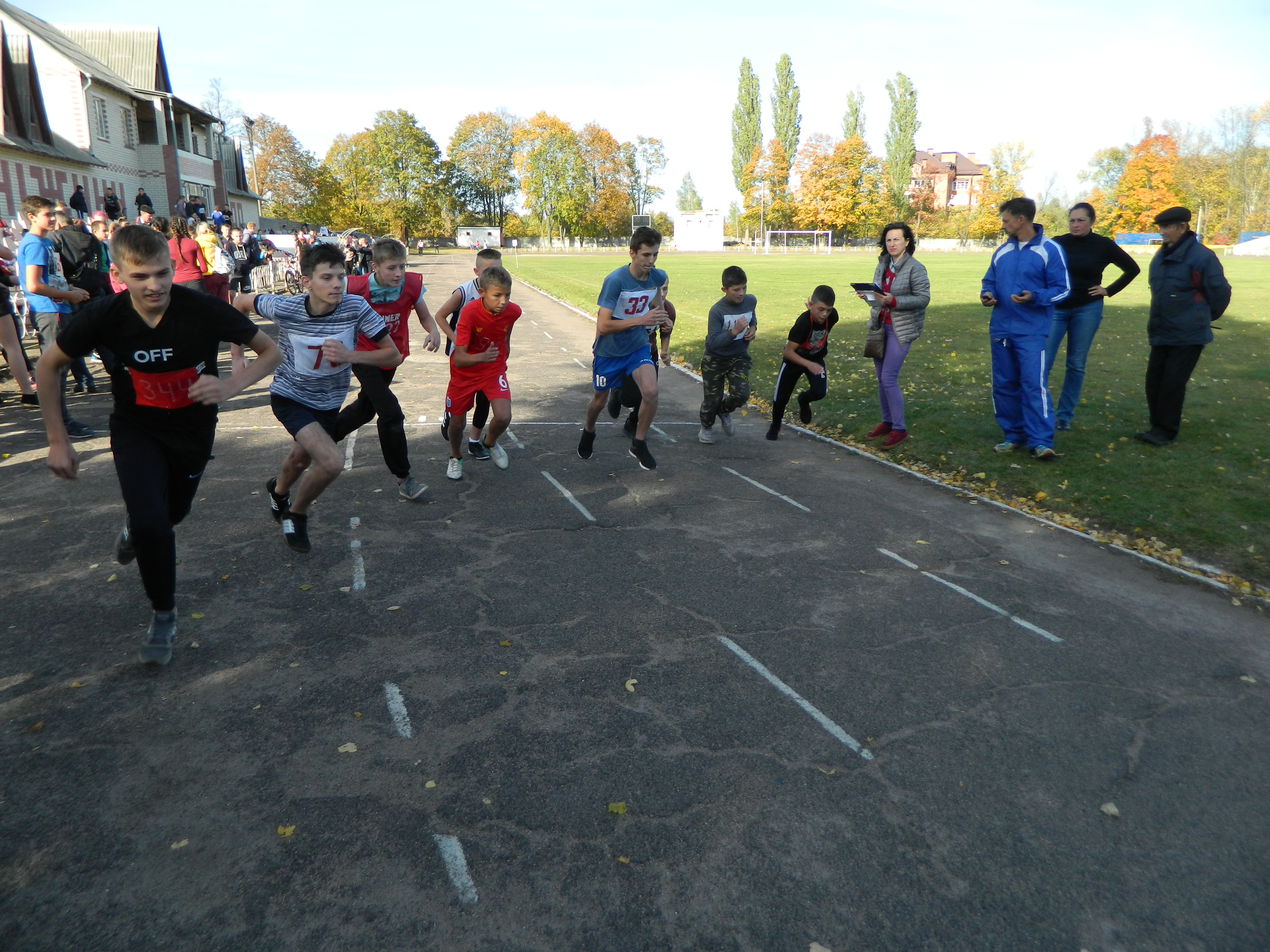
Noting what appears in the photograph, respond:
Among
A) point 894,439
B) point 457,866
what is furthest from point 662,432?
point 457,866

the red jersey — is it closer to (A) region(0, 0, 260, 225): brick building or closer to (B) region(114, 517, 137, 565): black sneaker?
(B) region(114, 517, 137, 565): black sneaker

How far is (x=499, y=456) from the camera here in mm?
8055

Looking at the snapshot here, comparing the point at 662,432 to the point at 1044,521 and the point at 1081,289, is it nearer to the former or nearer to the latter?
the point at 1044,521

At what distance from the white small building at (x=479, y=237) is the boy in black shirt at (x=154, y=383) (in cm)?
8458

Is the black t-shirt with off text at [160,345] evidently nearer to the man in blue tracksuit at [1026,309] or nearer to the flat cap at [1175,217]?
the man in blue tracksuit at [1026,309]

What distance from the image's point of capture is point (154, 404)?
14.1ft

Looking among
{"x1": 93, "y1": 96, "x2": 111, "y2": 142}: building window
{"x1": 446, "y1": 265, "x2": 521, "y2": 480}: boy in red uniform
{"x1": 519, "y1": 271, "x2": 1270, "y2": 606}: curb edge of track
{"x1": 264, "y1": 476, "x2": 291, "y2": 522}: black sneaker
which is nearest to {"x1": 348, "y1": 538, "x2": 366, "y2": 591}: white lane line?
{"x1": 264, "y1": 476, "x2": 291, "y2": 522}: black sneaker

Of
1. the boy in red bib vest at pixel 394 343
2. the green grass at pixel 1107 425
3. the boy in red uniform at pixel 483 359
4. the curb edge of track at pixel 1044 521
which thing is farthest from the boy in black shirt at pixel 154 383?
the green grass at pixel 1107 425

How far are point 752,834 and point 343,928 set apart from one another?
1464mm

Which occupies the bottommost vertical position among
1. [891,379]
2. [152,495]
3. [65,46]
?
[891,379]

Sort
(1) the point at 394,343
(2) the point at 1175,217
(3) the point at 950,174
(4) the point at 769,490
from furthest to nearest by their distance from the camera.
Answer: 1. (3) the point at 950,174
2. (2) the point at 1175,217
3. (4) the point at 769,490
4. (1) the point at 394,343

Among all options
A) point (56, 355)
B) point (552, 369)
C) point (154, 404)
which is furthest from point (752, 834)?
point (552, 369)

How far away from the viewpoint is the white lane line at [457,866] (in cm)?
277

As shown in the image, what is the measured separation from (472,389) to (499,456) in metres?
0.89
